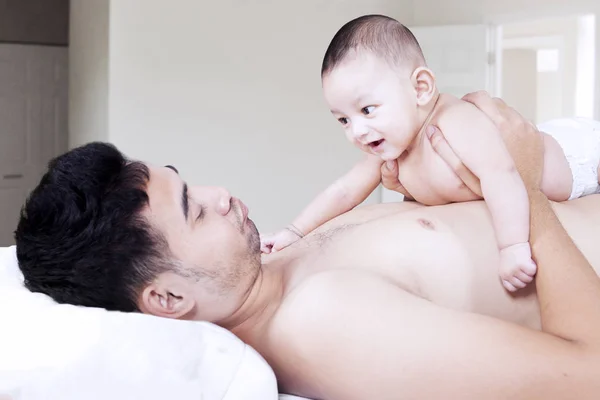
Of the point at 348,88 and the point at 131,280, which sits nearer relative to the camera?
the point at 131,280

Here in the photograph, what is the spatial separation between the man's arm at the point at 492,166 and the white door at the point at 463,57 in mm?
4635

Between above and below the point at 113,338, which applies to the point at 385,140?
above

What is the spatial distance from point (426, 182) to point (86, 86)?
14.9 ft

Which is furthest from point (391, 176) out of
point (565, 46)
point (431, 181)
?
point (565, 46)

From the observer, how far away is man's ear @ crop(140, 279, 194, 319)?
50.0 inches

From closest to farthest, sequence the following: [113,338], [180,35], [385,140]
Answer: [113,338]
[385,140]
[180,35]

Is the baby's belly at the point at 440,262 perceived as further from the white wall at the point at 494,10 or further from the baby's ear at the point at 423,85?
the white wall at the point at 494,10

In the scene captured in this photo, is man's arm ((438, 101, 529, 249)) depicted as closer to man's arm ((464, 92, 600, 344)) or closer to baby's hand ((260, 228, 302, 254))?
man's arm ((464, 92, 600, 344))

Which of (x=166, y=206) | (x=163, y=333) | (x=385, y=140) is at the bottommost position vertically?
(x=163, y=333)

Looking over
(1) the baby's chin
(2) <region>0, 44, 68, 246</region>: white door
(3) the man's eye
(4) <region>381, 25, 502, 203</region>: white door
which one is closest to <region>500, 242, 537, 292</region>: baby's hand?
(1) the baby's chin

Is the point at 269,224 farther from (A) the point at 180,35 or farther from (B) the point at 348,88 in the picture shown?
(B) the point at 348,88

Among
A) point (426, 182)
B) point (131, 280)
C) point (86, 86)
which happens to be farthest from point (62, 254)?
point (86, 86)

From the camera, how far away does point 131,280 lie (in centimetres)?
125

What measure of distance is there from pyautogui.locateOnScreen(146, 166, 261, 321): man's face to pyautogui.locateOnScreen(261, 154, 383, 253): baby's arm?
45 centimetres
